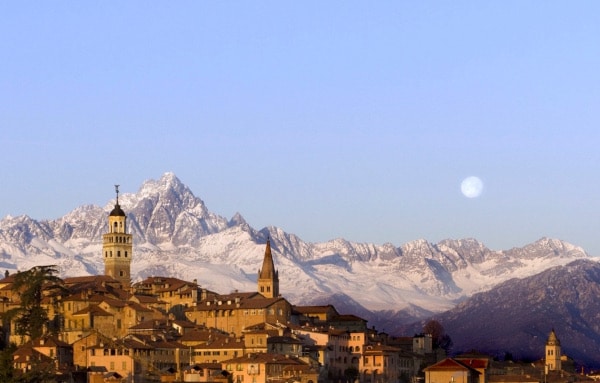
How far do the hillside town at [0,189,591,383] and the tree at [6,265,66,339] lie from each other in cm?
12

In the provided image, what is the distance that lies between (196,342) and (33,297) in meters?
16.7

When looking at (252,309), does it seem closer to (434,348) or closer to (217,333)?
(217,333)

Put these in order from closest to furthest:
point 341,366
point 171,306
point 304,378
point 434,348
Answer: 1. point 304,378
2. point 341,366
3. point 171,306
4. point 434,348

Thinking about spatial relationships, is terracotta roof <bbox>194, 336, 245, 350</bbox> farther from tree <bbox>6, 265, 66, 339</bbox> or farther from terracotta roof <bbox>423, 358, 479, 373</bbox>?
terracotta roof <bbox>423, 358, 479, 373</bbox>

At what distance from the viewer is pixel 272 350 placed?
13200 centimetres

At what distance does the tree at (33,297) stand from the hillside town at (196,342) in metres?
0.12

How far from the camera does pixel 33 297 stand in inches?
5600

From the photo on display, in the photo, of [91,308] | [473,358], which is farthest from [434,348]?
[91,308]

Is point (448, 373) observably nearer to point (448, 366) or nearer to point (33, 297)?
point (448, 366)

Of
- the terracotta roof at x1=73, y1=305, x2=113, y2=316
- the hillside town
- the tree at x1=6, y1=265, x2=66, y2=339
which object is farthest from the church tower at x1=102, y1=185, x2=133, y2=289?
the terracotta roof at x1=73, y1=305, x2=113, y2=316

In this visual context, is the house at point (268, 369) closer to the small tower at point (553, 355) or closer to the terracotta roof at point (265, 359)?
the terracotta roof at point (265, 359)

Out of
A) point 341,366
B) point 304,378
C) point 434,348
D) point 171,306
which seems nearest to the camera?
point 304,378

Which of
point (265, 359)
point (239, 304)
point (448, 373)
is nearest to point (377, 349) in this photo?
point (448, 373)

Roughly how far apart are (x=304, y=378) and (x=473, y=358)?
33.9 metres
